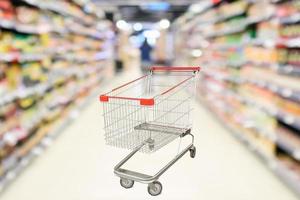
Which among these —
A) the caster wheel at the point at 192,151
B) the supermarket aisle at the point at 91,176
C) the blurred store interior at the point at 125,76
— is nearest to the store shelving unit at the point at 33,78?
the blurred store interior at the point at 125,76

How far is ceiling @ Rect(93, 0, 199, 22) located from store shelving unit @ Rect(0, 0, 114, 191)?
20.9 feet

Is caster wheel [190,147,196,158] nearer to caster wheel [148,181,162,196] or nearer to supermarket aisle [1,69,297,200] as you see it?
caster wheel [148,181,162,196]

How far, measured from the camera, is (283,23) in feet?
12.3

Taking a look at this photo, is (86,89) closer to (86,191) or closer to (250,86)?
(250,86)

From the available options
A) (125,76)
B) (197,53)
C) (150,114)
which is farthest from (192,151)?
(197,53)

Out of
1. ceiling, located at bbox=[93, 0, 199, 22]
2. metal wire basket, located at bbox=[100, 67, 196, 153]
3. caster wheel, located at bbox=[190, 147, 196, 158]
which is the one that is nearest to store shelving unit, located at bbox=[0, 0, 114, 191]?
metal wire basket, located at bbox=[100, 67, 196, 153]

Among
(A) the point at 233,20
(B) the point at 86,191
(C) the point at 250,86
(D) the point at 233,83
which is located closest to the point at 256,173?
(C) the point at 250,86

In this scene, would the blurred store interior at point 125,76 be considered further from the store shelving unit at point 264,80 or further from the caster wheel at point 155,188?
the caster wheel at point 155,188

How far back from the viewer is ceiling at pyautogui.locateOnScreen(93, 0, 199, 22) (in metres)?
17.0

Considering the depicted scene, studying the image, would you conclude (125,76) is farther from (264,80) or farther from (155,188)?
(264,80)

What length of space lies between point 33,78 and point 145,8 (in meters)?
17.5

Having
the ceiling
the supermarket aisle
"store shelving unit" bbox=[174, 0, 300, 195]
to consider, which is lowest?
the supermarket aisle

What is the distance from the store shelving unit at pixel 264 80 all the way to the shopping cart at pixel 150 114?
2677 millimetres

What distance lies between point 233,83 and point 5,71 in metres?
3.87
